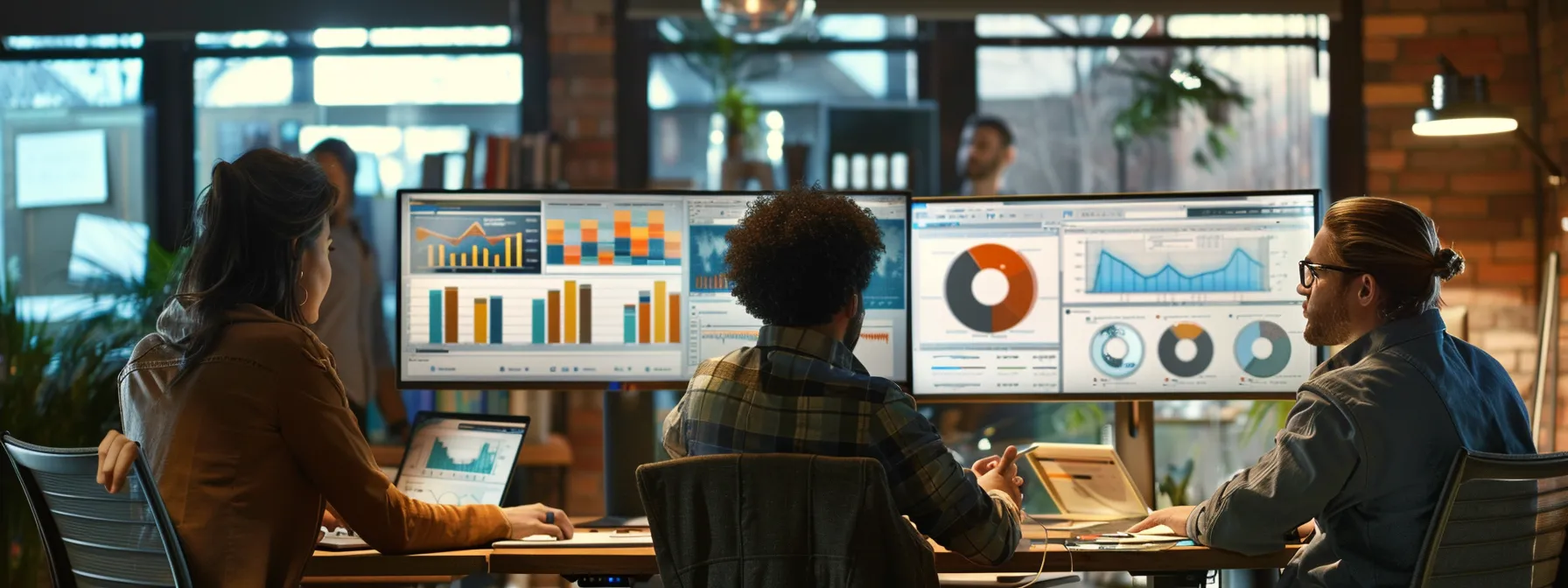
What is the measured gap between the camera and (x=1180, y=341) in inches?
93.4

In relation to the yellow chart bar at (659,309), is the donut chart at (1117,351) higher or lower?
lower

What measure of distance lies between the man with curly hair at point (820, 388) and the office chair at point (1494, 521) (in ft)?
1.76

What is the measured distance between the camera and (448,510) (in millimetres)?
1873

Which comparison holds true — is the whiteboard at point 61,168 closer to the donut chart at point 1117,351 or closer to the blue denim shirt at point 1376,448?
the donut chart at point 1117,351

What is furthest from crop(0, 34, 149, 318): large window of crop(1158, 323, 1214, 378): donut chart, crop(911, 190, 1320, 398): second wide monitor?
crop(1158, 323, 1214, 378): donut chart

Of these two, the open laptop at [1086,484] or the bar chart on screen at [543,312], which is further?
the bar chart on screen at [543,312]

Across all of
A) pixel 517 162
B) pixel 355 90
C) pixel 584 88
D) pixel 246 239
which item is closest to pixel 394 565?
pixel 246 239

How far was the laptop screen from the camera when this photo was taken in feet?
7.09

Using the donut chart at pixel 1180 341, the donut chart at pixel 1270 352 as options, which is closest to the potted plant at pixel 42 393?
the donut chart at pixel 1180 341

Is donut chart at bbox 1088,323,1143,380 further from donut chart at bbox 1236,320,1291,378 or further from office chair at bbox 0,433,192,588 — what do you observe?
office chair at bbox 0,433,192,588

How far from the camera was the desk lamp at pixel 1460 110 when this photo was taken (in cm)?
315

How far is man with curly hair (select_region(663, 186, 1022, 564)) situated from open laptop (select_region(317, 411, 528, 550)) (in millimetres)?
569

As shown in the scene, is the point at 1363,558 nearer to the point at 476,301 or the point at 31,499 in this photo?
the point at 476,301

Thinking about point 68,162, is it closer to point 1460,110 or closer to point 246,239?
point 246,239
